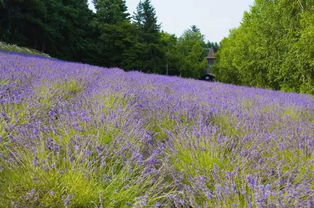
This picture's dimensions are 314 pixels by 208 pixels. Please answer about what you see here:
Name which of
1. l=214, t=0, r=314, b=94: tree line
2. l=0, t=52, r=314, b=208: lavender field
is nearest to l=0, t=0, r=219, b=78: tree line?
l=214, t=0, r=314, b=94: tree line

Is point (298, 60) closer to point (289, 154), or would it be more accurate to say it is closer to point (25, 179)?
point (289, 154)

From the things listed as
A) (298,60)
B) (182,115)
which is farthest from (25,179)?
(298,60)

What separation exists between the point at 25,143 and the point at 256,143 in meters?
1.72

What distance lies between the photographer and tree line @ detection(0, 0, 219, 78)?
2098 centimetres

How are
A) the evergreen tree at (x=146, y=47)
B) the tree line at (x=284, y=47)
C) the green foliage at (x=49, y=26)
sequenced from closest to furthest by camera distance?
the tree line at (x=284, y=47), the green foliage at (x=49, y=26), the evergreen tree at (x=146, y=47)

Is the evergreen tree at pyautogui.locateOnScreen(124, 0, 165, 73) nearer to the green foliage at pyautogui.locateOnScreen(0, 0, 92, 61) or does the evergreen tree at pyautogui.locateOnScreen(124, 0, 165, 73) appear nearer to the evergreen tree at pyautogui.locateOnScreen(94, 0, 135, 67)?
the evergreen tree at pyautogui.locateOnScreen(94, 0, 135, 67)

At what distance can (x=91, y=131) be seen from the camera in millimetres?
2252

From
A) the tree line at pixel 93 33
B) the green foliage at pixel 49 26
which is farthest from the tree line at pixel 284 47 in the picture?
the green foliage at pixel 49 26

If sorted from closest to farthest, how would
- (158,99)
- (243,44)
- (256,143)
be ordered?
(256,143), (158,99), (243,44)

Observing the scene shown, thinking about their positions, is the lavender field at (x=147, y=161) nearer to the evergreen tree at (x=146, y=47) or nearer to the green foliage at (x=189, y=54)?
the evergreen tree at (x=146, y=47)

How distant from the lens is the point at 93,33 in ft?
94.8

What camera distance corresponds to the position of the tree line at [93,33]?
20984mm

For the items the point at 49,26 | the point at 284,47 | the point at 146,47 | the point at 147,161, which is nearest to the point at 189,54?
the point at 146,47

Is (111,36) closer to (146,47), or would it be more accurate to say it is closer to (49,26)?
(146,47)
